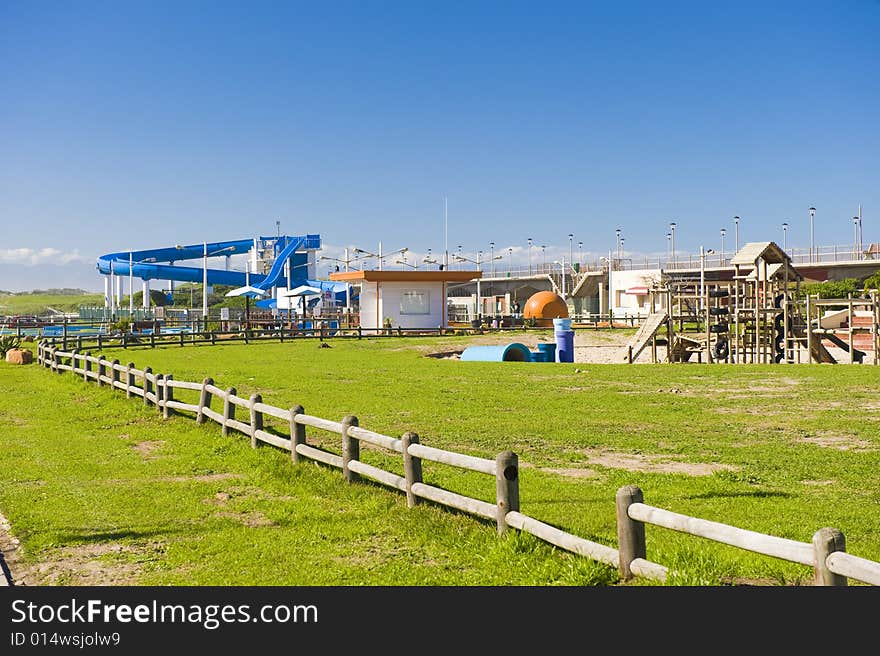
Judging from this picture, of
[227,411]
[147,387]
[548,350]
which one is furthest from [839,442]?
[548,350]

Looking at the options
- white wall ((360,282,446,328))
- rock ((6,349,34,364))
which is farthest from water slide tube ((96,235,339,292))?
rock ((6,349,34,364))

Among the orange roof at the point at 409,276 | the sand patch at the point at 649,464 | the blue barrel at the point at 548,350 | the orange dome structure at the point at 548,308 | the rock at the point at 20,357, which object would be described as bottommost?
the sand patch at the point at 649,464

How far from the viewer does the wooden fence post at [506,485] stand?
26.0 ft

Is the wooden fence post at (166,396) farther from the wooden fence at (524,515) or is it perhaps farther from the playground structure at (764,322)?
the playground structure at (764,322)

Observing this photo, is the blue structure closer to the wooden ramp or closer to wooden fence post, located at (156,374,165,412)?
the wooden ramp

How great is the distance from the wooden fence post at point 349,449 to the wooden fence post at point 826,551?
6.02 m

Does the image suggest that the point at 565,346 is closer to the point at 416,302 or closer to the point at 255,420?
the point at 416,302

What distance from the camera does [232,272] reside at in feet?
341

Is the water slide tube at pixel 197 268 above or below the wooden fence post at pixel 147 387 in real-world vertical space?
above

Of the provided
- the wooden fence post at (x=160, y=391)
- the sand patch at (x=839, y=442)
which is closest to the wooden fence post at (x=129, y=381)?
the wooden fence post at (x=160, y=391)

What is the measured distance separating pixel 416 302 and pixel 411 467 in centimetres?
5010

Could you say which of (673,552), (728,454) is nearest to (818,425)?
(728,454)
